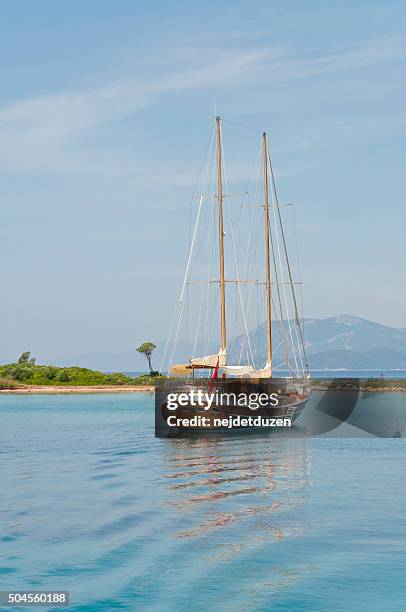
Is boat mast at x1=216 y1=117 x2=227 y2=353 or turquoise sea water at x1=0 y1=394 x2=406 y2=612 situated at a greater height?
boat mast at x1=216 y1=117 x2=227 y2=353

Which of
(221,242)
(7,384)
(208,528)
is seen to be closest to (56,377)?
(7,384)

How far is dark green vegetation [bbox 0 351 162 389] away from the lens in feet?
547

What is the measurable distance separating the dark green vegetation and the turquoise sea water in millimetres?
116590

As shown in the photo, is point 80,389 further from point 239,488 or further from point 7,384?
point 239,488

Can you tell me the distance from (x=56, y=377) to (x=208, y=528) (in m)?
147

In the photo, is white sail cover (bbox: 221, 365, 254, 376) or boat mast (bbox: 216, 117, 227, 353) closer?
white sail cover (bbox: 221, 365, 254, 376)

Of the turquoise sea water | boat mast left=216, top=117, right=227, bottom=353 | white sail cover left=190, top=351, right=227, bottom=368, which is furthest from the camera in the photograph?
boat mast left=216, top=117, right=227, bottom=353

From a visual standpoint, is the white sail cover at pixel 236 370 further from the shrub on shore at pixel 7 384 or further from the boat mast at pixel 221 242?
the shrub on shore at pixel 7 384

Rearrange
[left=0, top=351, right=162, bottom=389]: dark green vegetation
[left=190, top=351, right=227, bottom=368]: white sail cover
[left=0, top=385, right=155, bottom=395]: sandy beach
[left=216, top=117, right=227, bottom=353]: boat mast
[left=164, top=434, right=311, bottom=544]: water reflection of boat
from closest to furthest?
[left=164, top=434, right=311, bottom=544]: water reflection of boat, [left=190, top=351, right=227, bottom=368]: white sail cover, [left=216, top=117, right=227, bottom=353]: boat mast, [left=0, top=385, right=155, bottom=395]: sandy beach, [left=0, top=351, right=162, bottom=389]: dark green vegetation

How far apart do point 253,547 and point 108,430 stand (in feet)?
157

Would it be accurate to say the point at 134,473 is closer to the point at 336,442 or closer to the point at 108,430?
the point at 336,442

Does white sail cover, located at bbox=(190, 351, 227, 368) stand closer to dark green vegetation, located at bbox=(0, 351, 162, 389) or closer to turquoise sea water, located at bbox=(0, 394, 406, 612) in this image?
turquoise sea water, located at bbox=(0, 394, 406, 612)

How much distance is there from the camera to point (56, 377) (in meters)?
170

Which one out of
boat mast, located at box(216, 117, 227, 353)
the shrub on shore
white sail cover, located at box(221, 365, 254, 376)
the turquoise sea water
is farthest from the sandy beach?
the turquoise sea water
